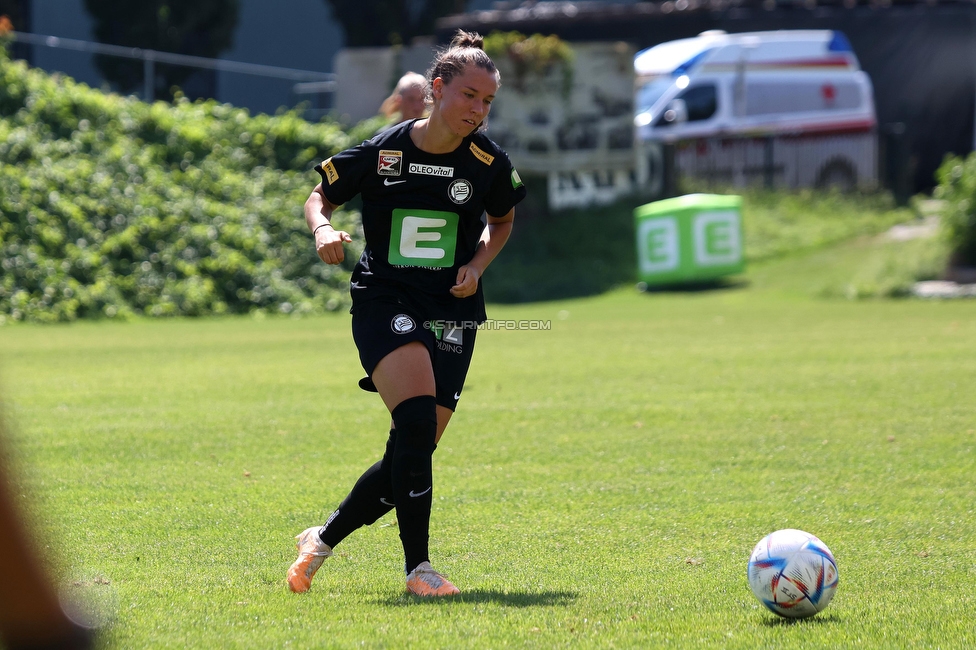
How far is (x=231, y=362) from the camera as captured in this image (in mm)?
12758

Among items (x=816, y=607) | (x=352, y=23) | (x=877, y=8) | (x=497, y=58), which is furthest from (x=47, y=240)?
(x=877, y=8)

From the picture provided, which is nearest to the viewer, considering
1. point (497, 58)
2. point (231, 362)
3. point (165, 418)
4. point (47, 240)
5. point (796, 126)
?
point (165, 418)

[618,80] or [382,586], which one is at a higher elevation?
[618,80]

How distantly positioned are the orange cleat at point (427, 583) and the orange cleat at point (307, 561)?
382 mm

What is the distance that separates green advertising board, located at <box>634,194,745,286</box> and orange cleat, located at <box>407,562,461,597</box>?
15944 mm

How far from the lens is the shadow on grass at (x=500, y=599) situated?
4395 millimetres

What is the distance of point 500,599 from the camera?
14.7 feet

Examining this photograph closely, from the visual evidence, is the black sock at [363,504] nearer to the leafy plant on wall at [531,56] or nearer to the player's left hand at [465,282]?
the player's left hand at [465,282]

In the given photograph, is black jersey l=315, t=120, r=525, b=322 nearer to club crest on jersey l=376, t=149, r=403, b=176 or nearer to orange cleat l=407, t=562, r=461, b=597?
club crest on jersey l=376, t=149, r=403, b=176

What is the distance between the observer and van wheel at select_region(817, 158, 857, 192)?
25844 mm

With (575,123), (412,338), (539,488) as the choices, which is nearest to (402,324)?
(412,338)

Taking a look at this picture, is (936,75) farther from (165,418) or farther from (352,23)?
(165,418)

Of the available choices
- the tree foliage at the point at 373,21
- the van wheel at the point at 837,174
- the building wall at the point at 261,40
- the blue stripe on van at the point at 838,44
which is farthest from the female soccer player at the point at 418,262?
the tree foliage at the point at 373,21

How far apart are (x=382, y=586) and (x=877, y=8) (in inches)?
1074
